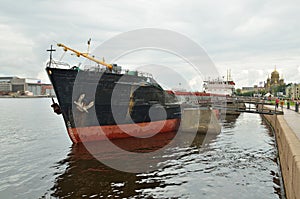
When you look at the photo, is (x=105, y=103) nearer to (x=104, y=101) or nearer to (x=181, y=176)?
(x=104, y=101)

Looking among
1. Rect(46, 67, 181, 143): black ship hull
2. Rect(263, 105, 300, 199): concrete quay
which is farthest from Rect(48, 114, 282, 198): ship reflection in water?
Rect(46, 67, 181, 143): black ship hull

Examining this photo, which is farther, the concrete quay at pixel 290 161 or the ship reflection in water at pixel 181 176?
the ship reflection in water at pixel 181 176

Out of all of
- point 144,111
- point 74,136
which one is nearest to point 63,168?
point 74,136

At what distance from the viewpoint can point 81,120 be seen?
1633 cm

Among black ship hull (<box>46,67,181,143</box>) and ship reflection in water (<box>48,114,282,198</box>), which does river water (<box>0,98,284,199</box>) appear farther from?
black ship hull (<box>46,67,181,143</box>)

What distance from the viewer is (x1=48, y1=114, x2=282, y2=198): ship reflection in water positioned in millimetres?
9391

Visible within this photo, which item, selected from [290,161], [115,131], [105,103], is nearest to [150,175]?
[290,161]

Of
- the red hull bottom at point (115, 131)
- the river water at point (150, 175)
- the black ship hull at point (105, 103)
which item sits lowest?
the river water at point (150, 175)

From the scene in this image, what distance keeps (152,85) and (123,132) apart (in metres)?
5.14

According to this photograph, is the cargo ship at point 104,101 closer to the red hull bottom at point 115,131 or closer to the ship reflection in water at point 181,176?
the red hull bottom at point 115,131

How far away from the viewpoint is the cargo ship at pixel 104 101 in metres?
16.0

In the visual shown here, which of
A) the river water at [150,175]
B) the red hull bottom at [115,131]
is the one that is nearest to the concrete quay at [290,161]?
the river water at [150,175]

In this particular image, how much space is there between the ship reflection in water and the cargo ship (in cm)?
148

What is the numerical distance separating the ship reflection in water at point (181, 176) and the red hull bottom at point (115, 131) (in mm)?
663
